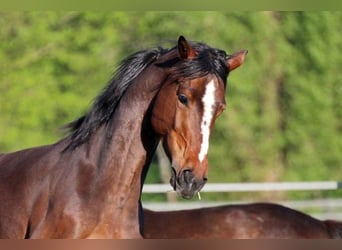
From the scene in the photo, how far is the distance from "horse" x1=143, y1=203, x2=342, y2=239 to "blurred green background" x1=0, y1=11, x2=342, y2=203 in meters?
8.09

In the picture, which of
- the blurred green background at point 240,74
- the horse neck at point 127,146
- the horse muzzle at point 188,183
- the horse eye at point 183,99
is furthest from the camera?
the blurred green background at point 240,74

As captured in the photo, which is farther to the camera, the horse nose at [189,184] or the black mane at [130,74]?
the black mane at [130,74]

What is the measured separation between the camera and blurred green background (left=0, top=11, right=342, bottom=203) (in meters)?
13.3

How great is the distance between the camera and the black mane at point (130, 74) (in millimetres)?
3762

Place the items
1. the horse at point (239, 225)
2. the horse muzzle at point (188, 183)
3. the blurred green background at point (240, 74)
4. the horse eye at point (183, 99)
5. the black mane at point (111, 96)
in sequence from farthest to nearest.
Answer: the blurred green background at point (240, 74)
the horse at point (239, 225)
the black mane at point (111, 96)
the horse eye at point (183, 99)
the horse muzzle at point (188, 183)

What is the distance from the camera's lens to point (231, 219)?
508 cm

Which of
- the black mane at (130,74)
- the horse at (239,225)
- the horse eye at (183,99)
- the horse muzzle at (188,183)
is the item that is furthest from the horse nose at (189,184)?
the horse at (239,225)

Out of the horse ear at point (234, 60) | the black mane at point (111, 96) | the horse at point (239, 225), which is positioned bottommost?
the horse at point (239, 225)

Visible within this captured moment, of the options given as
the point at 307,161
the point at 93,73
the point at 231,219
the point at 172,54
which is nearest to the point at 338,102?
the point at 307,161

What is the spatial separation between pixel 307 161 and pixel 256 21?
8.02ft

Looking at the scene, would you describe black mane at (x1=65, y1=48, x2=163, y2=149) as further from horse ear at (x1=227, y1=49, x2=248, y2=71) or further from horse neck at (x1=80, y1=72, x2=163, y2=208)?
horse ear at (x1=227, y1=49, x2=248, y2=71)

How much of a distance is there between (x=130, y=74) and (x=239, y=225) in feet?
4.72

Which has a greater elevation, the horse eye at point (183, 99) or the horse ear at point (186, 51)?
the horse ear at point (186, 51)

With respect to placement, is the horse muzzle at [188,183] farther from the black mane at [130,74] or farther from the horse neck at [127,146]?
the black mane at [130,74]
